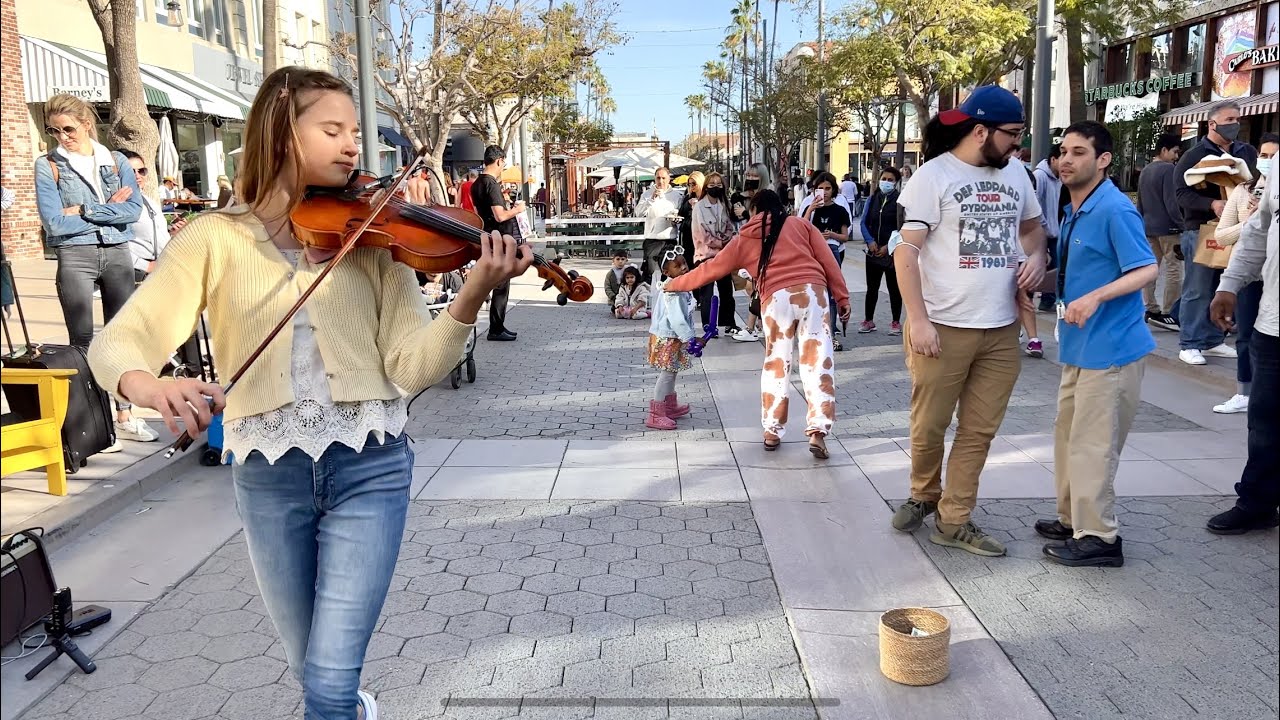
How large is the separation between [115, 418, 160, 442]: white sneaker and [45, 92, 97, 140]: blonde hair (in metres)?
1.85

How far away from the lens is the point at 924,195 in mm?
4320

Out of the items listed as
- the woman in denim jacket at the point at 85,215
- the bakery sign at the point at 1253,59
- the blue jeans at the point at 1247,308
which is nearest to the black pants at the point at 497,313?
the woman in denim jacket at the point at 85,215

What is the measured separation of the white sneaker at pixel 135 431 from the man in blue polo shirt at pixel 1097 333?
5.35 metres

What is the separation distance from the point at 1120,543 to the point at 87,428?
5.37 m

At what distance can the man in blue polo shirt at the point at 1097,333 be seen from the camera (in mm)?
4168

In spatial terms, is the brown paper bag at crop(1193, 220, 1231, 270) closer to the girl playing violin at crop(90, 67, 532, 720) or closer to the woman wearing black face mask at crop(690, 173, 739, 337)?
the woman wearing black face mask at crop(690, 173, 739, 337)

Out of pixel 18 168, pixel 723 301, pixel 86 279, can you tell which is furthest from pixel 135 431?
pixel 18 168

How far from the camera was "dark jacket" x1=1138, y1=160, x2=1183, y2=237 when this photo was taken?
32.0ft

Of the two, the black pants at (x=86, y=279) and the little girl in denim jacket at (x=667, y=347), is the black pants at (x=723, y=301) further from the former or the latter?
the black pants at (x=86, y=279)

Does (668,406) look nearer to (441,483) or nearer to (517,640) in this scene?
(441,483)

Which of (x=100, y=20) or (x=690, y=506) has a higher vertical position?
(x=100, y=20)

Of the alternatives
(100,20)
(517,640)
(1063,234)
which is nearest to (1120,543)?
(1063,234)

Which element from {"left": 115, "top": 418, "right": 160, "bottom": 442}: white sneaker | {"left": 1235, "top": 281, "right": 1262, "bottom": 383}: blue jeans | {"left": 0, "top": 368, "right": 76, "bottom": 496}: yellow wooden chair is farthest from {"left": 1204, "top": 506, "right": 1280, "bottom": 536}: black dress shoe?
{"left": 115, "top": 418, "right": 160, "bottom": 442}: white sneaker

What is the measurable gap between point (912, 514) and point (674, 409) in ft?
8.87
